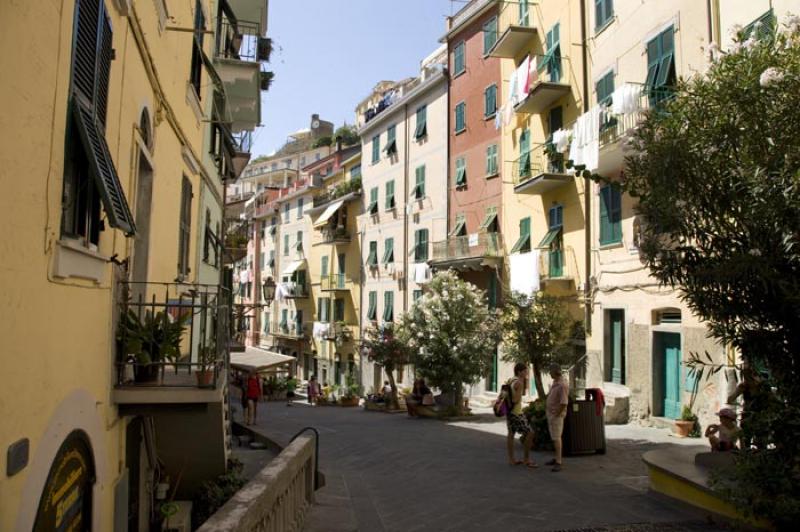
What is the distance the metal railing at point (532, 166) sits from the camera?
22.0m

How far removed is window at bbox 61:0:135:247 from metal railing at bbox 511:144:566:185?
1766 cm

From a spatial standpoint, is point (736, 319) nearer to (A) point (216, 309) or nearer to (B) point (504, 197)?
(A) point (216, 309)

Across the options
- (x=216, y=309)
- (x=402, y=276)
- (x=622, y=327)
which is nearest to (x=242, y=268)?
(x=402, y=276)

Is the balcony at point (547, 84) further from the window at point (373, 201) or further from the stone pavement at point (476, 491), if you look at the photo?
the window at point (373, 201)

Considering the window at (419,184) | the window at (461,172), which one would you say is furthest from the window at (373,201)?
the window at (461,172)

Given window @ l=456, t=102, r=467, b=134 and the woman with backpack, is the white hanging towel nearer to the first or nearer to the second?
window @ l=456, t=102, r=467, b=134

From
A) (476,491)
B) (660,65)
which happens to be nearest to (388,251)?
(660,65)

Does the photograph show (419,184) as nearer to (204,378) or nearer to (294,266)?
(294,266)

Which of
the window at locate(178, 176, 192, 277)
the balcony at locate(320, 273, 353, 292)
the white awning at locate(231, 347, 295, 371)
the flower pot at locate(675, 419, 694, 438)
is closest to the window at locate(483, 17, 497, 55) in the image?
the white awning at locate(231, 347, 295, 371)

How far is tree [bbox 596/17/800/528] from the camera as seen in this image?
570cm

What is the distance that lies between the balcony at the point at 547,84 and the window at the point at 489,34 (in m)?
4.46

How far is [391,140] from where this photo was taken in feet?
119

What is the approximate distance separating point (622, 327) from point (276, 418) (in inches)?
430

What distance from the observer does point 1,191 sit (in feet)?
11.9
